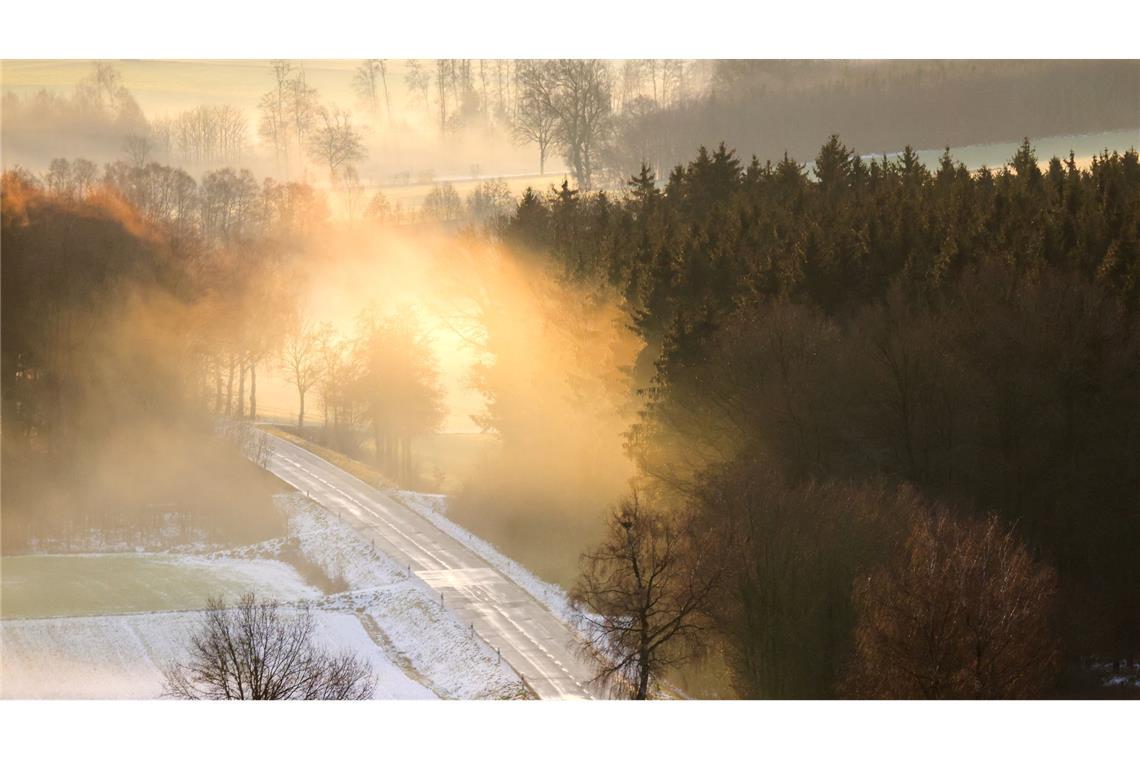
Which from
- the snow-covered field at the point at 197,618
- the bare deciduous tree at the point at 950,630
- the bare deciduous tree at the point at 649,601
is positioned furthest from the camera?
the snow-covered field at the point at 197,618

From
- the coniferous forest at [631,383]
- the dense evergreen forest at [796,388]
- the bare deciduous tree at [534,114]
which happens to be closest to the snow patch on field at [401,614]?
the coniferous forest at [631,383]

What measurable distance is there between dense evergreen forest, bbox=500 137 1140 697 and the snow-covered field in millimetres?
4525

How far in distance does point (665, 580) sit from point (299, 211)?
24681 mm

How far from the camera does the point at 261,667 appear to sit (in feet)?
90.3

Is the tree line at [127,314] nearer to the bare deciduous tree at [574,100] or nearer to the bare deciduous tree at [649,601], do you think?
the bare deciduous tree at [574,100]

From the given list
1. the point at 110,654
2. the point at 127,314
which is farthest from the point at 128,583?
the point at 127,314

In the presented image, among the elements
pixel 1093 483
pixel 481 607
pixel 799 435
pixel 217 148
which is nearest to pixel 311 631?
pixel 481 607

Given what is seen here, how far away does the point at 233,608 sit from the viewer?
33.9 metres

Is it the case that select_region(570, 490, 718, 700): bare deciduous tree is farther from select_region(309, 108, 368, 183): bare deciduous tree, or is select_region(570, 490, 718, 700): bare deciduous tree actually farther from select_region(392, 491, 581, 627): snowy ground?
select_region(309, 108, 368, 183): bare deciduous tree

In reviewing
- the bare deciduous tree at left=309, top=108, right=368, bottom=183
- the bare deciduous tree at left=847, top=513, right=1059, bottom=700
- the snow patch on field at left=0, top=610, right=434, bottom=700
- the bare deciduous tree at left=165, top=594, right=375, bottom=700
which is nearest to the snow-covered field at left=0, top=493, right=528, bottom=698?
the snow patch on field at left=0, top=610, right=434, bottom=700

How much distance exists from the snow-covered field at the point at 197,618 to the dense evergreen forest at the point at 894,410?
178 inches

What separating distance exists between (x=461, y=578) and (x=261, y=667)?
15.2 meters

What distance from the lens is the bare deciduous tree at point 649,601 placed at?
92.6 feet

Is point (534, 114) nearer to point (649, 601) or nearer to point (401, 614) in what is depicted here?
point (401, 614)
